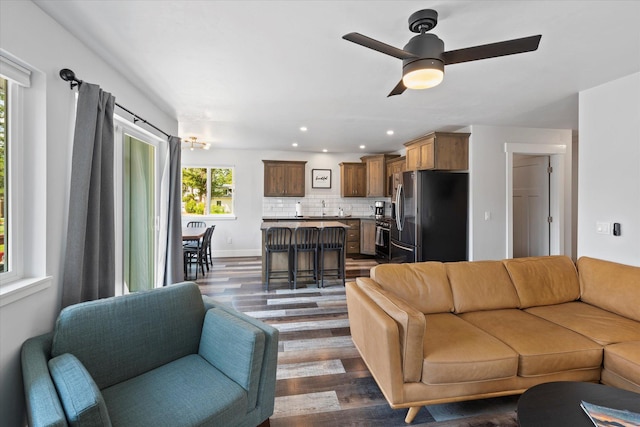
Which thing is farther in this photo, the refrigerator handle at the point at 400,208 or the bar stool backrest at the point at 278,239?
the refrigerator handle at the point at 400,208

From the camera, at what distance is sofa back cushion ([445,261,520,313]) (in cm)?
236

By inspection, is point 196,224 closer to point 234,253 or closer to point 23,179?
point 234,253

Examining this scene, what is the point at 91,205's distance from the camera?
1.97 m

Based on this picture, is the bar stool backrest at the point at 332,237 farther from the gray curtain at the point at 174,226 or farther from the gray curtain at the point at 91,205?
the gray curtain at the point at 91,205

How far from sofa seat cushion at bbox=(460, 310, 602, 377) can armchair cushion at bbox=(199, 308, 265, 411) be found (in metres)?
1.59

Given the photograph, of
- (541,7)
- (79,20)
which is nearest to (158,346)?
(79,20)

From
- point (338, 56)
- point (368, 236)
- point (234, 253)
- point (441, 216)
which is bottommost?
point (234, 253)

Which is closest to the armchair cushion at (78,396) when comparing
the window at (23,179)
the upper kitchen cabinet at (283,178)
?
the window at (23,179)

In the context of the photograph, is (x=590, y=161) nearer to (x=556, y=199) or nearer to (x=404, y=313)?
(x=556, y=199)

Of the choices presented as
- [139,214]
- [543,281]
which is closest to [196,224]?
[139,214]

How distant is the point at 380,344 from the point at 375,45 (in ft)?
5.88

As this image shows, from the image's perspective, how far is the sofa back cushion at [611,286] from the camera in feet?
7.29

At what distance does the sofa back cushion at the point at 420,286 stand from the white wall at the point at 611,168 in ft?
6.55

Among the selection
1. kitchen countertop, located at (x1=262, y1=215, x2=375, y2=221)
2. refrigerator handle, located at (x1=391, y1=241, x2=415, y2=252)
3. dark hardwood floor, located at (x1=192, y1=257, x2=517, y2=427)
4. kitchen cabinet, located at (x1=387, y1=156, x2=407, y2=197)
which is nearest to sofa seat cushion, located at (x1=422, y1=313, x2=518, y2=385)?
dark hardwood floor, located at (x1=192, y1=257, x2=517, y2=427)
